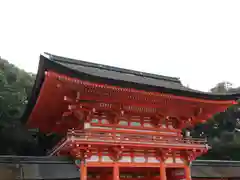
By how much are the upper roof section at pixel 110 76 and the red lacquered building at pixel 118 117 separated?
0.03 meters

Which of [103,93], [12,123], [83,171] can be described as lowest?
[83,171]

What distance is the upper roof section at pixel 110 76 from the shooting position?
27.4 feet

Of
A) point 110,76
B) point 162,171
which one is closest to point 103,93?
point 110,76

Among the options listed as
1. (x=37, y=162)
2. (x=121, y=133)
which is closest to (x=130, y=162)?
(x=121, y=133)

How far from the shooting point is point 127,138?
10156 millimetres

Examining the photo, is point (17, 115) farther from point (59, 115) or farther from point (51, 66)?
point (51, 66)

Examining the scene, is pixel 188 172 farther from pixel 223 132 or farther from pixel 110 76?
pixel 223 132

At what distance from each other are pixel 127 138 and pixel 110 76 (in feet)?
9.90

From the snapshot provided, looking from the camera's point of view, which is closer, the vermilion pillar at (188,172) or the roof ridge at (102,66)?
the vermilion pillar at (188,172)

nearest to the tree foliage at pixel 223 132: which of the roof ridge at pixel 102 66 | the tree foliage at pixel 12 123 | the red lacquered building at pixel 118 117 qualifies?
the roof ridge at pixel 102 66

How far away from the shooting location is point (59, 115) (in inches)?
464

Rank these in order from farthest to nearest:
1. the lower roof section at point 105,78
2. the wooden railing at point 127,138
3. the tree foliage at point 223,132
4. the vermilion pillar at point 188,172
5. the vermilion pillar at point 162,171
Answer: the tree foliage at point 223,132, the vermilion pillar at point 188,172, the vermilion pillar at point 162,171, the wooden railing at point 127,138, the lower roof section at point 105,78

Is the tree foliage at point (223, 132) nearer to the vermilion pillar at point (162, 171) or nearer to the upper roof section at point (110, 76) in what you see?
the upper roof section at point (110, 76)

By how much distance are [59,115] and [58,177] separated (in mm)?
3698
